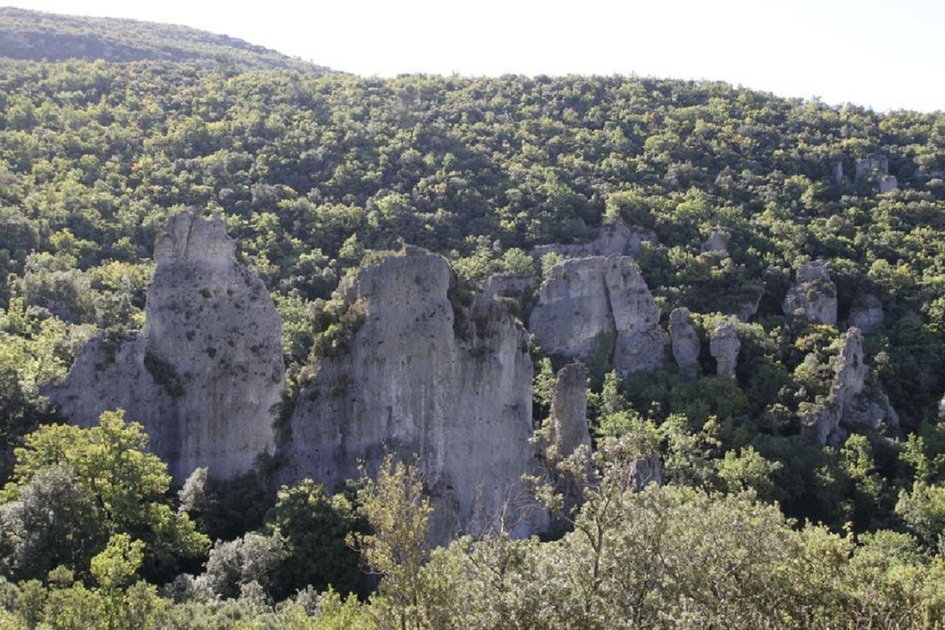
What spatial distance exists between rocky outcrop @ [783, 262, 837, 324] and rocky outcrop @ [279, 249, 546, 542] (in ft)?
96.7

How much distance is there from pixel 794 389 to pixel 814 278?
1051cm

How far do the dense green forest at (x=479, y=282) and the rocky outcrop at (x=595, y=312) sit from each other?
2.72 m

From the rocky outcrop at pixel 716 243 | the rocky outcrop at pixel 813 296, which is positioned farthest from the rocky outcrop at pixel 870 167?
the rocky outcrop at pixel 813 296

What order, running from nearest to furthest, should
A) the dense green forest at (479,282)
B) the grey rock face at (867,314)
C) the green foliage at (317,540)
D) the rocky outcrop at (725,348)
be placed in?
the dense green forest at (479,282) < the green foliage at (317,540) < the rocky outcrop at (725,348) < the grey rock face at (867,314)

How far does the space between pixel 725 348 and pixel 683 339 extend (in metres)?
2.19

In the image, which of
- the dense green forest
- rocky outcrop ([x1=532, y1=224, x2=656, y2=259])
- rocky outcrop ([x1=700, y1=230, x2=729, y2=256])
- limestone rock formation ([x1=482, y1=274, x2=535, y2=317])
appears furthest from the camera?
rocky outcrop ([x1=532, y1=224, x2=656, y2=259])

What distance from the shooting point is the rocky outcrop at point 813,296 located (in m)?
51.2

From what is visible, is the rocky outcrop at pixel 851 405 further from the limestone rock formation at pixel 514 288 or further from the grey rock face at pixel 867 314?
the limestone rock formation at pixel 514 288

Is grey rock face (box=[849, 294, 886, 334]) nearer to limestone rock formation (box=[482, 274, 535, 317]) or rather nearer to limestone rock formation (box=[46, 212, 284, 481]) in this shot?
limestone rock formation (box=[482, 274, 535, 317])

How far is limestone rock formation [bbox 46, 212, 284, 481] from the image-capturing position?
1077 inches

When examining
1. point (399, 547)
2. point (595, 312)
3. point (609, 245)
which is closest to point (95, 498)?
point (399, 547)

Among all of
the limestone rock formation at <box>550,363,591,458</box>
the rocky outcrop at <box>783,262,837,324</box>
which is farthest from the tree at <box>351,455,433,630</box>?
the rocky outcrop at <box>783,262,837,324</box>

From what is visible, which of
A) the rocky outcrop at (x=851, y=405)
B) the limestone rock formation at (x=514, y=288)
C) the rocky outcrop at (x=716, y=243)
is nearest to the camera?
the rocky outcrop at (x=851, y=405)

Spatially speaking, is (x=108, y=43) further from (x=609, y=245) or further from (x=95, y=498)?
(x=95, y=498)
